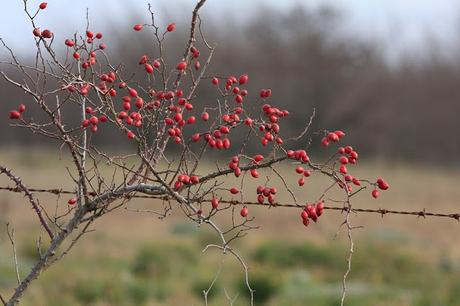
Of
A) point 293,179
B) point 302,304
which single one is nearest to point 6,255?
point 302,304

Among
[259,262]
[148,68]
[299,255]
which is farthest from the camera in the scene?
[299,255]

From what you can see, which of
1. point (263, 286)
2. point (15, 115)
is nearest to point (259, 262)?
point (263, 286)

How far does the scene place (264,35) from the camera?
173 feet

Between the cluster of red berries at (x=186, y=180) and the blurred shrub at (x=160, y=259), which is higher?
the blurred shrub at (x=160, y=259)

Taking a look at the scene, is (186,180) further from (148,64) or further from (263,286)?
(263,286)

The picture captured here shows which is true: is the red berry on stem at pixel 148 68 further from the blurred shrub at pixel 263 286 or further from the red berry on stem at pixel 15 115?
the blurred shrub at pixel 263 286

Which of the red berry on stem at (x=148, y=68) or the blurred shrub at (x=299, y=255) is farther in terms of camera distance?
the blurred shrub at (x=299, y=255)

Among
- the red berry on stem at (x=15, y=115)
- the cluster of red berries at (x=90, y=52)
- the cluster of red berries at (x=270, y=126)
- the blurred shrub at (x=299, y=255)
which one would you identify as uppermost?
the blurred shrub at (x=299, y=255)

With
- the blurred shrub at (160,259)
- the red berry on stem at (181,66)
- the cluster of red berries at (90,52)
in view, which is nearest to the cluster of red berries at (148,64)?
the red berry on stem at (181,66)

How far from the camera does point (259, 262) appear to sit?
525 inches

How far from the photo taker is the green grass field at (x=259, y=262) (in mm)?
9617

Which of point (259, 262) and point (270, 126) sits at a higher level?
point (259, 262)

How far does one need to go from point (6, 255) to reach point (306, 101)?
108 ft

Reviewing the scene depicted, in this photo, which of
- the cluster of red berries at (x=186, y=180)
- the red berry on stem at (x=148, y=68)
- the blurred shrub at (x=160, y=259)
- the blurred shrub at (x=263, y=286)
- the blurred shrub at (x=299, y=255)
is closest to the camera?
the cluster of red berries at (x=186, y=180)
